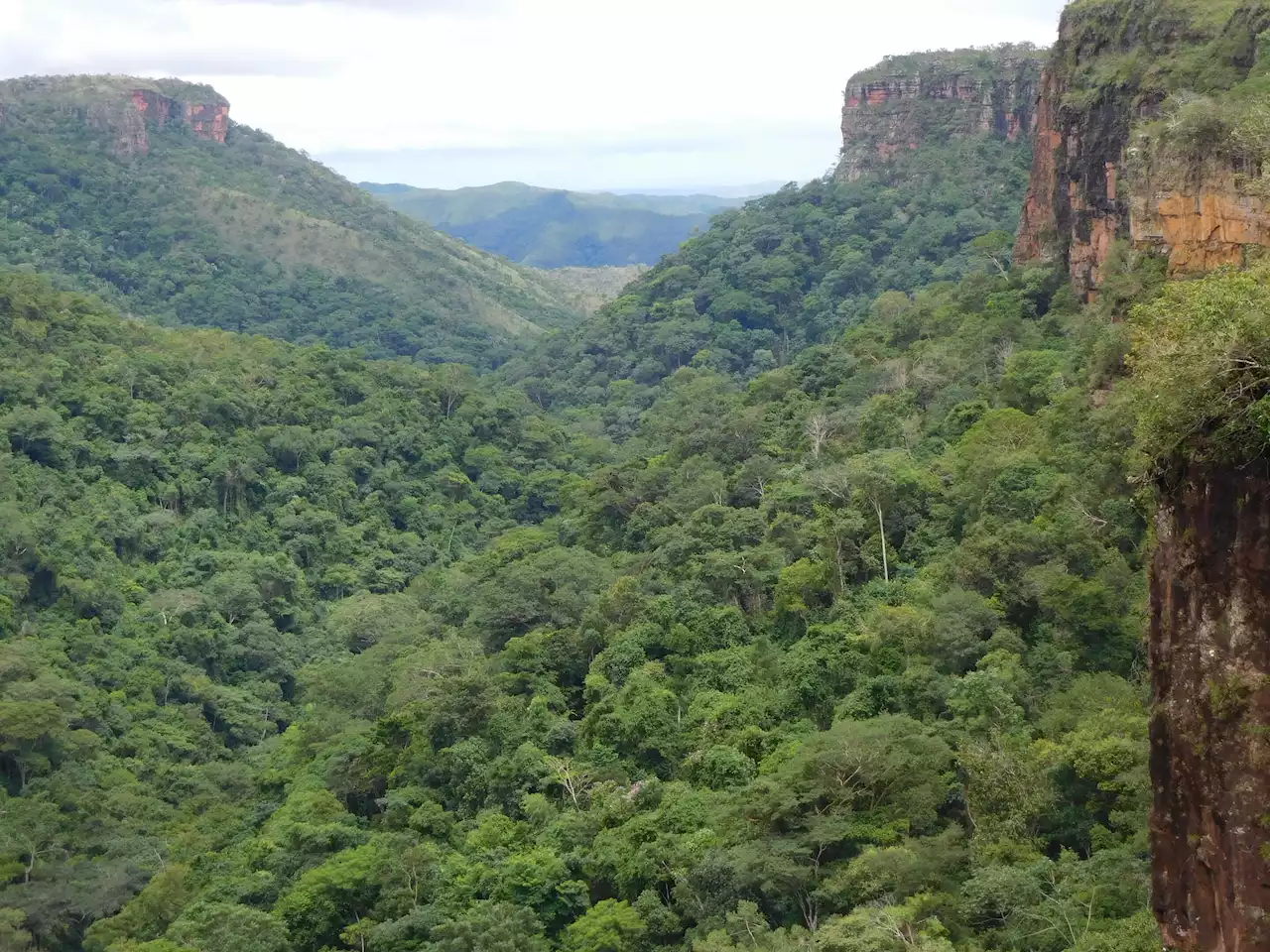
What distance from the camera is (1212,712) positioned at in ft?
28.5

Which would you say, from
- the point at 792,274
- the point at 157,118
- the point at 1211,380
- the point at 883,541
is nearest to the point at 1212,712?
the point at 1211,380

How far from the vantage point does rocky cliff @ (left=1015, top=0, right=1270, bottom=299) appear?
68.8 ft

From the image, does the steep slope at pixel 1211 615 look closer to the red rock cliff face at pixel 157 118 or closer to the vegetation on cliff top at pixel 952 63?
the vegetation on cliff top at pixel 952 63

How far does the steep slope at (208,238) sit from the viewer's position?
272ft

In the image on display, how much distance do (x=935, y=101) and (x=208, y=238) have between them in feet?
153

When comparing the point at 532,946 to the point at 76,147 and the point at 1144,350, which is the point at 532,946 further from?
the point at 76,147

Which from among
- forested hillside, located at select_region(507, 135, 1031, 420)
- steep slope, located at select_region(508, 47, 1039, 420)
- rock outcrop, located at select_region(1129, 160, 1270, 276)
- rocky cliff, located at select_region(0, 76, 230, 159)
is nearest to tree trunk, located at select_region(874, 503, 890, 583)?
rock outcrop, located at select_region(1129, 160, 1270, 276)

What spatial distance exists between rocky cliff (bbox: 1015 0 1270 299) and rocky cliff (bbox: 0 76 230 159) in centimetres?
7458

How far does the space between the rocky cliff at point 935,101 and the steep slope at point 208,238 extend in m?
26.7

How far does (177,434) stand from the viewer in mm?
41844

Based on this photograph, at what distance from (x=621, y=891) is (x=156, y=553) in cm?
2384

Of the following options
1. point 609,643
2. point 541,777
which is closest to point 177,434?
point 609,643

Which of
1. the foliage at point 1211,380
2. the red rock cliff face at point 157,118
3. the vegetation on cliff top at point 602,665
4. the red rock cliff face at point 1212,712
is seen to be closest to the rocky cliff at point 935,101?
the vegetation on cliff top at point 602,665

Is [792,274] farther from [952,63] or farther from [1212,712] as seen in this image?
[1212,712]
